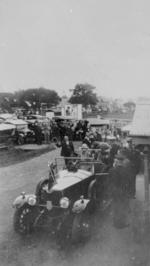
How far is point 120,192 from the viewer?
699cm

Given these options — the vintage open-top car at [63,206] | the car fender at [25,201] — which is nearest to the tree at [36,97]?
the vintage open-top car at [63,206]

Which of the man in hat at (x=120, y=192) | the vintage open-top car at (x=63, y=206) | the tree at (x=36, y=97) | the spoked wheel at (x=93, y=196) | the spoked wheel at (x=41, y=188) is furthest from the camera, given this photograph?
the tree at (x=36, y=97)

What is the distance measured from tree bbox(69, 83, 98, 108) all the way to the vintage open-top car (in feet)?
302

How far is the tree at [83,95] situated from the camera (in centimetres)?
9969

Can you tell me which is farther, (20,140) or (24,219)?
(20,140)

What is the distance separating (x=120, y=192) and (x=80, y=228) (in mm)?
1524

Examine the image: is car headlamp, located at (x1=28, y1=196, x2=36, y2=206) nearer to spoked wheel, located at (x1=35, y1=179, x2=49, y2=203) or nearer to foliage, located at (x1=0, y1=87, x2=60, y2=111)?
spoked wheel, located at (x1=35, y1=179, x2=49, y2=203)

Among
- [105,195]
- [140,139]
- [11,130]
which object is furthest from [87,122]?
[140,139]

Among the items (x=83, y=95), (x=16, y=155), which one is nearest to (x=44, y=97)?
(x=83, y=95)

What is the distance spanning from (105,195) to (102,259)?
272cm

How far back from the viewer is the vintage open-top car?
6.10 meters

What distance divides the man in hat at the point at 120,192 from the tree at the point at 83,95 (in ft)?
303

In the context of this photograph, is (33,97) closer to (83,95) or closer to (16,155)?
(83,95)

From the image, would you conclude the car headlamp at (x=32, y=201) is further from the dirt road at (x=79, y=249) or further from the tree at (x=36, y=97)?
the tree at (x=36, y=97)
